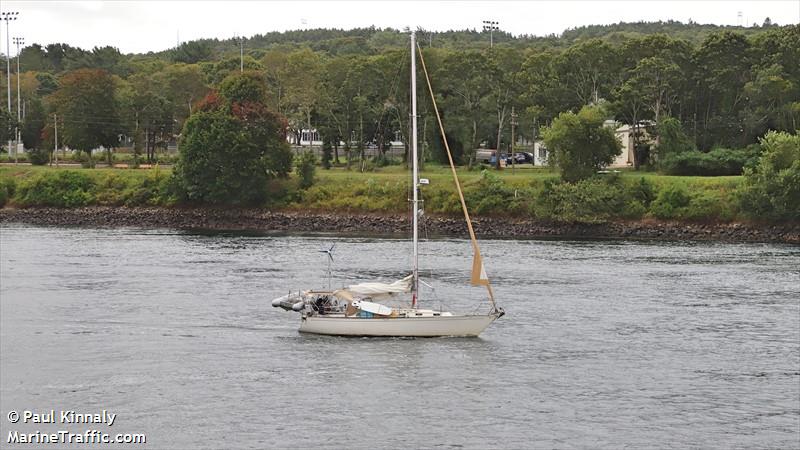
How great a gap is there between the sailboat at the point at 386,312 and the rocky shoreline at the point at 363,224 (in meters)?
59.4

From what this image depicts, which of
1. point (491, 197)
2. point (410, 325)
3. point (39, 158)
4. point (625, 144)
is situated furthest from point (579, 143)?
point (39, 158)

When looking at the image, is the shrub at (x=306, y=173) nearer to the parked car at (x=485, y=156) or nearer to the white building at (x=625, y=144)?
the parked car at (x=485, y=156)

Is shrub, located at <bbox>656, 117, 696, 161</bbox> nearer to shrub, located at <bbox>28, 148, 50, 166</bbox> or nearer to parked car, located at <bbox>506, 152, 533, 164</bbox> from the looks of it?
parked car, located at <bbox>506, 152, 533, 164</bbox>

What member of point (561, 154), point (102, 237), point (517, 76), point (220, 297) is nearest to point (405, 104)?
point (517, 76)

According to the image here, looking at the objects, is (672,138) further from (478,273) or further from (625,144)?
(478,273)

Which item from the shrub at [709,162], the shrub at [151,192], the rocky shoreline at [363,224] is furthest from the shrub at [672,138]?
the shrub at [151,192]

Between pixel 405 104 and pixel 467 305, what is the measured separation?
83.1 meters

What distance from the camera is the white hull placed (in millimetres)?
59250

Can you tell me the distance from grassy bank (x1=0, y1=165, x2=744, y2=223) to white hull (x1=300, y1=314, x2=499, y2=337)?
211 ft

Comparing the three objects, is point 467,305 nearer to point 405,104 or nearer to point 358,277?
point 358,277

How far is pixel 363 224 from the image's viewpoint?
127m

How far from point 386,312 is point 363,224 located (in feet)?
221

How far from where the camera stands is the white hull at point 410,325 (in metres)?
59.2

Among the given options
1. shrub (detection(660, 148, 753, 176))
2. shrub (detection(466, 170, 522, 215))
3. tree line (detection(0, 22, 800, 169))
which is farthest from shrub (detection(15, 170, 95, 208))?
shrub (detection(660, 148, 753, 176))
